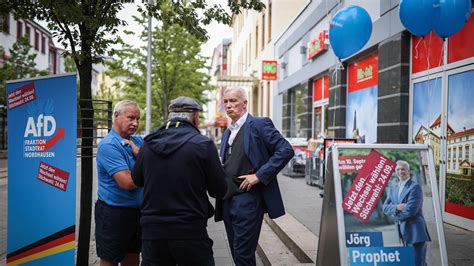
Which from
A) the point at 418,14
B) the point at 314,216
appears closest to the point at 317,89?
the point at 314,216

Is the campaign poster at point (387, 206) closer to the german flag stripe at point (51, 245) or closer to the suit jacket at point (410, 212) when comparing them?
the suit jacket at point (410, 212)

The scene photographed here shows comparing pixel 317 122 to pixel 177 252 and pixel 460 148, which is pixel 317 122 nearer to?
pixel 460 148

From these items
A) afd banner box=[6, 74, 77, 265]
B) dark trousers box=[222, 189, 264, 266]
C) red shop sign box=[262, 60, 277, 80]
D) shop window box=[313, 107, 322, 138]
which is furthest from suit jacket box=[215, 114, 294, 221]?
red shop sign box=[262, 60, 277, 80]

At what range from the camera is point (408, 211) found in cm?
329

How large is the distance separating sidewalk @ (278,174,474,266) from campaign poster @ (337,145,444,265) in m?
1.44

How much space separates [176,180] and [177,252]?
442 mm

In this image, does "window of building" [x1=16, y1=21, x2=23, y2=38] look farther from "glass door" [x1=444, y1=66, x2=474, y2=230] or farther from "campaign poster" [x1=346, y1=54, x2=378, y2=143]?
"glass door" [x1=444, y1=66, x2=474, y2=230]

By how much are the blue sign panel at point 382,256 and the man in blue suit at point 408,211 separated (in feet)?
0.18

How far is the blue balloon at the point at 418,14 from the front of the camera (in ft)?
16.8

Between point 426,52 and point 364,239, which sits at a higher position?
point 426,52

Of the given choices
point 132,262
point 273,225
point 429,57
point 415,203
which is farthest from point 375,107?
point 132,262

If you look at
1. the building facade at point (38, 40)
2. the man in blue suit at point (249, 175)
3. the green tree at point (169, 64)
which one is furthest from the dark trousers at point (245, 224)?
the building facade at point (38, 40)

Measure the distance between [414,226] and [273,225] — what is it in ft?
11.8

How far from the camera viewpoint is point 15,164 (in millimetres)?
3838
